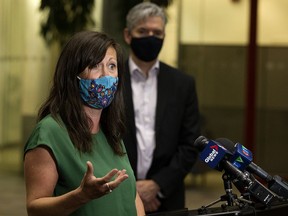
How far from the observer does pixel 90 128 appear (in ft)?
10.1

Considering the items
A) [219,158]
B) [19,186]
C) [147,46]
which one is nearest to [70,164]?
[219,158]

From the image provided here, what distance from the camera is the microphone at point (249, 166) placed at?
274cm

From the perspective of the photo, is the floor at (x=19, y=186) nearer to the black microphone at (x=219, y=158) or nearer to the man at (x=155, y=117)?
the man at (x=155, y=117)

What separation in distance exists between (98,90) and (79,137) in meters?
0.20

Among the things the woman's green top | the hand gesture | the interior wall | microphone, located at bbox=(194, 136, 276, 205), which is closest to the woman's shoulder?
the woman's green top

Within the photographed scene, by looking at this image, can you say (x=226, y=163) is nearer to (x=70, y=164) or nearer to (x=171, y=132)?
(x=70, y=164)

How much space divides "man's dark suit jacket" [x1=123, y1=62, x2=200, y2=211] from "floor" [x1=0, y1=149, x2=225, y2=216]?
113 inches

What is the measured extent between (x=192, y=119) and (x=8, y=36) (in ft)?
13.0

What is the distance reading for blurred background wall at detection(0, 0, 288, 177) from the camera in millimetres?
7926

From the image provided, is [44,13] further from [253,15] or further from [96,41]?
[96,41]

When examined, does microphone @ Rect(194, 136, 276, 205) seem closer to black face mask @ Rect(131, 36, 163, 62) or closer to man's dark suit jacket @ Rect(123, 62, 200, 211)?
man's dark suit jacket @ Rect(123, 62, 200, 211)

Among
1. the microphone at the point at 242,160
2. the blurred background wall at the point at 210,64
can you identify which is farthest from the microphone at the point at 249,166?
the blurred background wall at the point at 210,64

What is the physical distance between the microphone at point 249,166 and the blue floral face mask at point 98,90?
0.53 m

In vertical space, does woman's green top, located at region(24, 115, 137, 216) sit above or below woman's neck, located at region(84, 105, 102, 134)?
below
